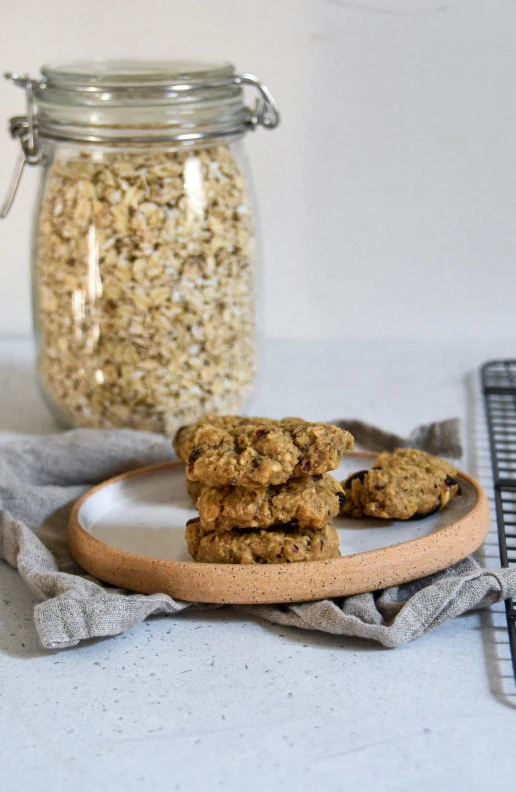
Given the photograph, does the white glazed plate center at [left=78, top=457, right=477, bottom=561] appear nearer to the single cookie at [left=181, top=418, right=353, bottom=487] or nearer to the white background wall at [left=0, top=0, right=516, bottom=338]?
the single cookie at [left=181, top=418, right=353, bottom=487]

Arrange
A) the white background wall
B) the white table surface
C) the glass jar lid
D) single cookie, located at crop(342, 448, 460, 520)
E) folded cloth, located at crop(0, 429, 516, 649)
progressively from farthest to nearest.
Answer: the white background wall
the glass jar lid
single cookie, located at crop(342, 448, 460, 520)
folded cloth, located at crop(0, 429, 516, 649)
the white table surface

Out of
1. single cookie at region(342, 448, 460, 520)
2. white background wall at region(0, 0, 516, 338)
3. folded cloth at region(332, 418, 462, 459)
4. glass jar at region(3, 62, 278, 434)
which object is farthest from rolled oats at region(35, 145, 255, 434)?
white background wall at region(0, 0, 516, 338)

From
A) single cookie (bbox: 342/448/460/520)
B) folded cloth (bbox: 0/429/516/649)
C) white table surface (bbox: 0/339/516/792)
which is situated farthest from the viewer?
single cookie (bbox: 342/448/460/520)

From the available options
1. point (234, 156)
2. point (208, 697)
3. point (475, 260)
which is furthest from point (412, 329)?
point (208, 697)

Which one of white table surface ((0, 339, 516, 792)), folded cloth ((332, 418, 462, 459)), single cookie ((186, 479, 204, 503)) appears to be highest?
single cookie ((186, 479, 204, 503))

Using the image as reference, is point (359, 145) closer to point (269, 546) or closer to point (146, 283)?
point (146, 283)

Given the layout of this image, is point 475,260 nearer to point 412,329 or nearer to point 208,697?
point 412,329
